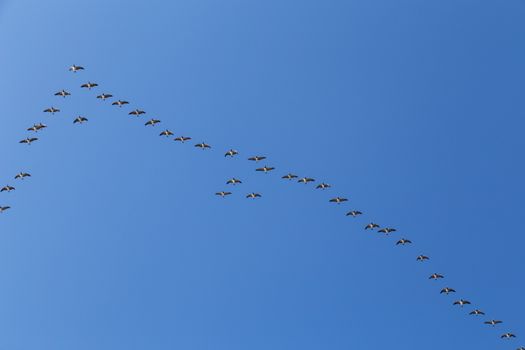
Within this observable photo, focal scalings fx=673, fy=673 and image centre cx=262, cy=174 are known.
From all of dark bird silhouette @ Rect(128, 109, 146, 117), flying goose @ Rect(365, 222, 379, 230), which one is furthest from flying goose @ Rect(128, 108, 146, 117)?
flying goose @ Rect(365, 222, 379, 230)

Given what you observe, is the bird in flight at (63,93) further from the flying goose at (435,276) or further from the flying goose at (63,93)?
the flying goose at (435,276)

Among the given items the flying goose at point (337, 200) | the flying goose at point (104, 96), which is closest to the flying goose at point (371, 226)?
the flying goose at point (337, 200)

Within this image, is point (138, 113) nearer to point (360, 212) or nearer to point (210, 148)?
point (210, 148)

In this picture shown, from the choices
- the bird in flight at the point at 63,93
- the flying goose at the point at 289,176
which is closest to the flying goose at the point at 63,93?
the bird in flight at the point at 63,93

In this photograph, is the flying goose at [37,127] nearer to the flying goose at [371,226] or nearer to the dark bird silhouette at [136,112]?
the dark bird silhouette at [136,112]

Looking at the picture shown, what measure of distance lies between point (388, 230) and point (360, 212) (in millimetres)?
7888

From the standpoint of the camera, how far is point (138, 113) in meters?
138

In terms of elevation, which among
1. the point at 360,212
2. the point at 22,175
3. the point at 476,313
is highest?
the point at 360,212

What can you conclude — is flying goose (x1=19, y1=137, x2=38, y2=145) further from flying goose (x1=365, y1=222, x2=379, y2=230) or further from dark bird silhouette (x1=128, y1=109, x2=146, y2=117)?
flying goose (x1=365, y1=222, x2=379, y2=230)

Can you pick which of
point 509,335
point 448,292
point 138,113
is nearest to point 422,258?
point 448,292

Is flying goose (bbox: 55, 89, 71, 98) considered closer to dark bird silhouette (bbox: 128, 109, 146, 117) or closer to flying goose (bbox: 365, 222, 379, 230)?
dark bird silhouette (bbox: 128, 109, 146, 117)

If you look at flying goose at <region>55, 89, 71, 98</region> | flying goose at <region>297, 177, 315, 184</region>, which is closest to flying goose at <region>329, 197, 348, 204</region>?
flying goose at <region>297, 177, 315, 184</region>

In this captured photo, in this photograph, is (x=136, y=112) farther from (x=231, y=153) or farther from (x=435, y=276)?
(x=435, y=276)

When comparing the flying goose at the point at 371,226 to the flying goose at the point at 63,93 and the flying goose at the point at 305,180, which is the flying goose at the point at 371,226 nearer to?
the flying goose at the point at 305,180
